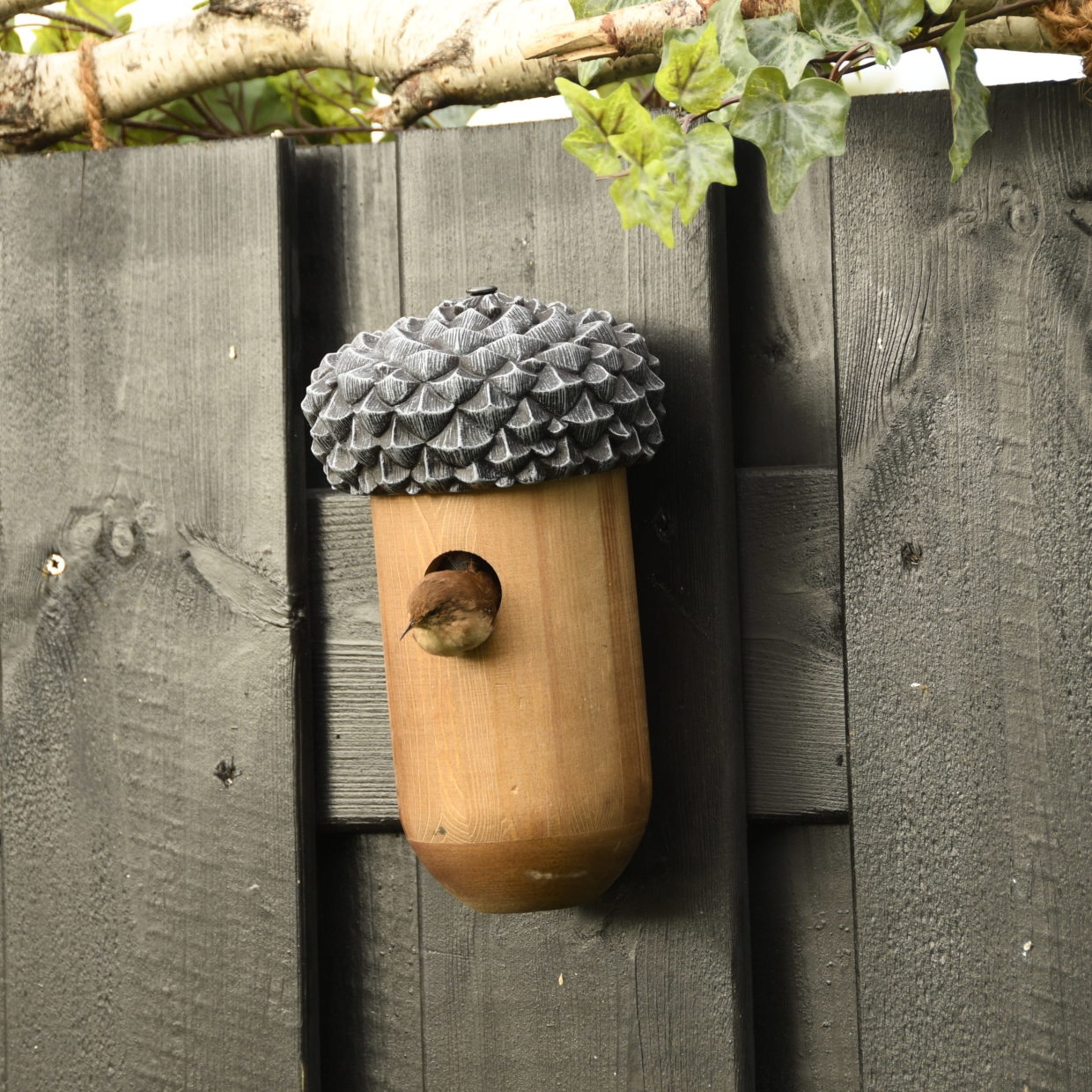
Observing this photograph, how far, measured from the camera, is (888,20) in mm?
827

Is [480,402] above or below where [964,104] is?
below

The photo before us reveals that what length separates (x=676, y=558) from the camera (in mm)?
974

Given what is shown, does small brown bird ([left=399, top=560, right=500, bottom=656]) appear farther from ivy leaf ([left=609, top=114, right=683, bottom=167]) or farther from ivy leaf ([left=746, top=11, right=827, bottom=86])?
ivy leaf ([left=746, top=11, right=827, bottom=86])

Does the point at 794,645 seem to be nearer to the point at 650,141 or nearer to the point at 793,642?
the point at 793,642

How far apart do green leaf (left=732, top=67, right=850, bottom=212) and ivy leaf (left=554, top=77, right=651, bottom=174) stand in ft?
0.25

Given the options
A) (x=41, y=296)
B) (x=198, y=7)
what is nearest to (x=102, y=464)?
(x=41, y=296)

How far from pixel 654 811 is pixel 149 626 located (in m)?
0.47

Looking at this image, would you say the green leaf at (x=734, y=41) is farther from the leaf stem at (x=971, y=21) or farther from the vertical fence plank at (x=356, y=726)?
the vertical fence plank at (x=356, y=726)

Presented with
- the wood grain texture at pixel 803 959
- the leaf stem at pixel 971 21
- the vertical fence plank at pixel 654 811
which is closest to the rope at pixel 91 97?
the vertical fence plank at pixel 654 811

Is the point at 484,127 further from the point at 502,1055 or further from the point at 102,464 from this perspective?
the point at 502,1055

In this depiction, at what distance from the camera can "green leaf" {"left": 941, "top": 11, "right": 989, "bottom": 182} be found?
846mm

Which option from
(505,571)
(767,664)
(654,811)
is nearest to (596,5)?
(505,571)

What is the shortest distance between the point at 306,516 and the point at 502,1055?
50 cm

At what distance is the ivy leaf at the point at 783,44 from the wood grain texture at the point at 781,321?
16cm
